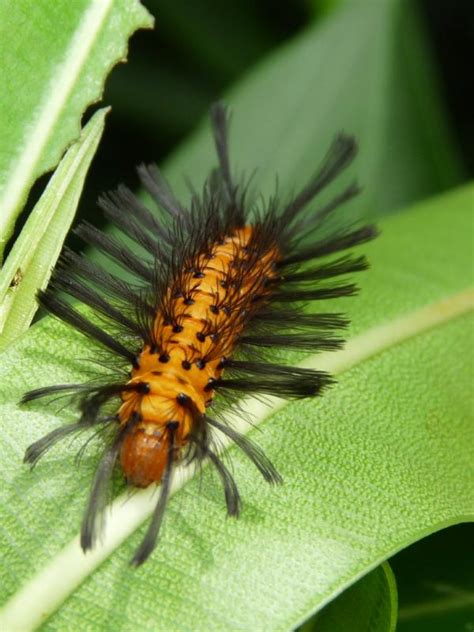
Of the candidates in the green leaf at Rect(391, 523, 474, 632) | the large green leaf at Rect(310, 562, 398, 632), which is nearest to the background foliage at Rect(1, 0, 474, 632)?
the green leaf at Rect(391, 523, 474, 632)

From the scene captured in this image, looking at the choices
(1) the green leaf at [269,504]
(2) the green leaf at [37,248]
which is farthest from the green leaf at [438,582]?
(2) the green leaf at [37,248]

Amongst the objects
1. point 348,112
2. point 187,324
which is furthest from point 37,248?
point 348,112

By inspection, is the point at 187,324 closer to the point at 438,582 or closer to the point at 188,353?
the point at 188,353

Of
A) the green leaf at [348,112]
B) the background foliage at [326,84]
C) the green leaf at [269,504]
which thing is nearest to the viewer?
the green leaf at [269,504]

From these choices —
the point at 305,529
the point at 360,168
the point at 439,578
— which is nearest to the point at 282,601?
the point at 305,529

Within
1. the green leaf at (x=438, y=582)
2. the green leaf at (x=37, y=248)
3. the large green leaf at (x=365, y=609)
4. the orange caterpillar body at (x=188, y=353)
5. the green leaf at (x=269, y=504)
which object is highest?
the green leaf at (x=37, y=248)

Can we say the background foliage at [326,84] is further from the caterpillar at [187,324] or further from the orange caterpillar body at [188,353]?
the orange caterpillar body at [188,353]
